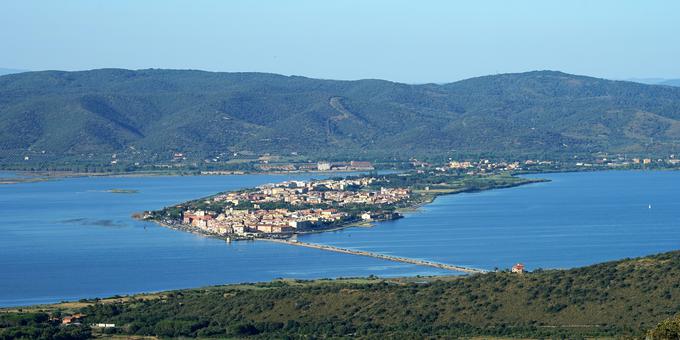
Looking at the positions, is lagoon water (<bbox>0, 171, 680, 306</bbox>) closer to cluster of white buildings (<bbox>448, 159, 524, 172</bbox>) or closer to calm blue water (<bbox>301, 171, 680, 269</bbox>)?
Answer: calm blue water (<bbox>301, 171, 680, 269</bbox>)

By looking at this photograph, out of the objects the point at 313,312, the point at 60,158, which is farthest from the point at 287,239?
the point at 60,158

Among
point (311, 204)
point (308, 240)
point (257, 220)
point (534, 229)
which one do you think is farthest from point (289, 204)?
point (534, 229)

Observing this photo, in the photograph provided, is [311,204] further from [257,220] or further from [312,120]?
[312,120]

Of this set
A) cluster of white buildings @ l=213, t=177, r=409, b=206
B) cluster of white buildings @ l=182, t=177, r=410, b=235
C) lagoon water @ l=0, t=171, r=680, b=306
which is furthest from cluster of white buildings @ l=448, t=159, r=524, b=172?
lagoon water @ l=0, t=171, r=680, b=306

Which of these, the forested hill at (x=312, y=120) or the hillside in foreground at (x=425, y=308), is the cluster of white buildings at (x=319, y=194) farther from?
the forested hill at (x=312, y=120)

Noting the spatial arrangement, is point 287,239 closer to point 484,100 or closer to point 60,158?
point 60,158
